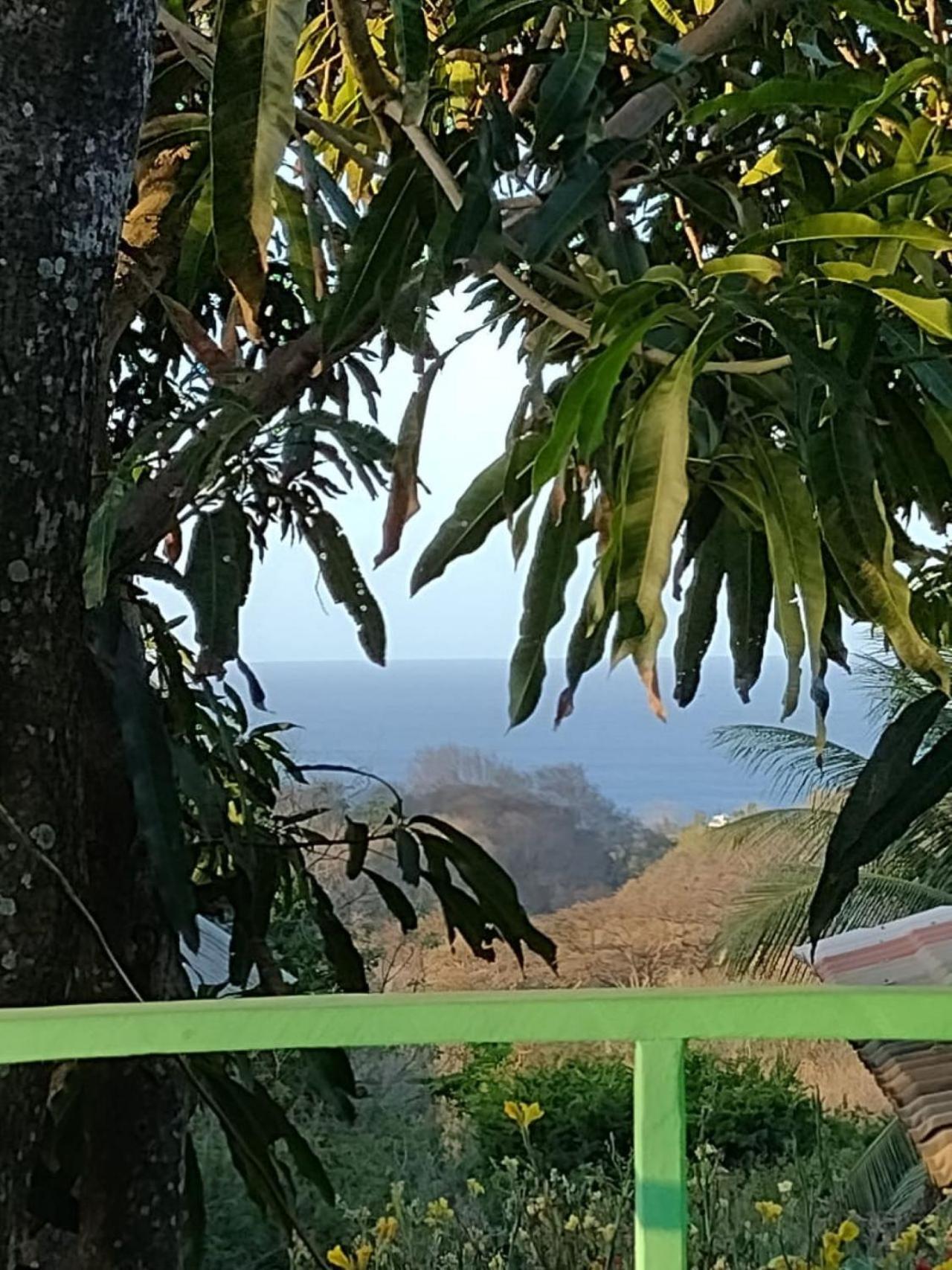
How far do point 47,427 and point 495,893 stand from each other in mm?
499

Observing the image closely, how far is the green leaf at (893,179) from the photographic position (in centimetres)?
64

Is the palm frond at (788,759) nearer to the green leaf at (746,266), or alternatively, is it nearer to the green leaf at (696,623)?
the green leaf at (696,623)

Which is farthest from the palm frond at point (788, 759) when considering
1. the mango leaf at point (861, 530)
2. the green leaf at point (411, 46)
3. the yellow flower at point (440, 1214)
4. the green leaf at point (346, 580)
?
the green leaf at point (411, 46)

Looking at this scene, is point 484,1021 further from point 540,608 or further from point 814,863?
point 814,863

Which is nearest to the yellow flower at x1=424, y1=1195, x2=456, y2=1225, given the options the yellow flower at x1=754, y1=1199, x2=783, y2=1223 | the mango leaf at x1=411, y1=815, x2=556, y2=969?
the yellow flower at x1=754, y1=1199, x2=783, y2=1223

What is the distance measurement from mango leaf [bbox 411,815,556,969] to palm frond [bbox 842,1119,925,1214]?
6.24ft

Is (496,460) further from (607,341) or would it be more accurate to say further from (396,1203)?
(396,1203)

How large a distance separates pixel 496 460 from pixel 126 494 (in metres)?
0.24

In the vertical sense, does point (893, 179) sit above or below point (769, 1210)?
above

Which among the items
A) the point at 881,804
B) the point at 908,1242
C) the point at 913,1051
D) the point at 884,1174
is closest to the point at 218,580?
the point at 881,804

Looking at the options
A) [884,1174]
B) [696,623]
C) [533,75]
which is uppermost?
[533,75]

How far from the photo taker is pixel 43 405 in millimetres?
600

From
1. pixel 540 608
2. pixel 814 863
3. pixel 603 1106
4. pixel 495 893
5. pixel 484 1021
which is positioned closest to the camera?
pixel 484 1021

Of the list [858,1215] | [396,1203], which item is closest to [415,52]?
[396,1203]
